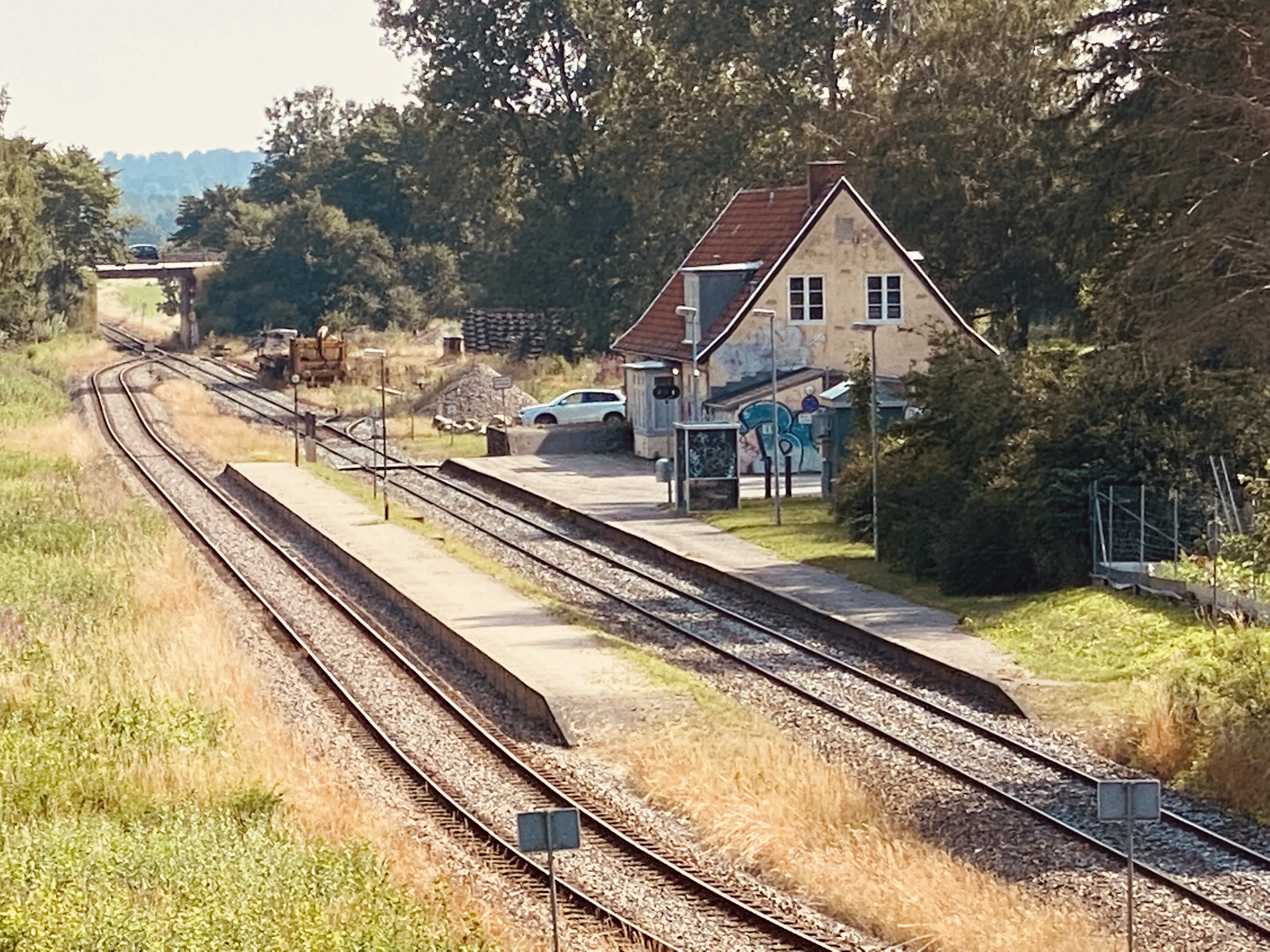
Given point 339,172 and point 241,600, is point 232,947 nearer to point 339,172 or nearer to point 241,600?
point 241,600

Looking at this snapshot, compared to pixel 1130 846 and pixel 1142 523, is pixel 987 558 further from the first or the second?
pixel 1130 846

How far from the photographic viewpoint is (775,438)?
4284 cm

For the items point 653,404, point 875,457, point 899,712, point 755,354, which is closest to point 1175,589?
point 899,712

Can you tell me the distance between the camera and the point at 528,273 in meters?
82.1

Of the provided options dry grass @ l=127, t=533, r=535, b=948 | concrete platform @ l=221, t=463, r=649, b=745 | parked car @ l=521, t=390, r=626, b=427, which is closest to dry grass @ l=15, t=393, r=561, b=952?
dry grass @ l=127, t=533, r=535, b=948

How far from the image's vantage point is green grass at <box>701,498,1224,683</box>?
2528 cm

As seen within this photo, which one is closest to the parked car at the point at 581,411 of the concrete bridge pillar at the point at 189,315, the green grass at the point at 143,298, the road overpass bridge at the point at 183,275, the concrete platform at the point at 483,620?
the concrete platform at the point at 483,620

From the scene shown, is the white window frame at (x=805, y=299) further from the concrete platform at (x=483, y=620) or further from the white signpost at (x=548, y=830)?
the white signpost at (x=548, y=830)

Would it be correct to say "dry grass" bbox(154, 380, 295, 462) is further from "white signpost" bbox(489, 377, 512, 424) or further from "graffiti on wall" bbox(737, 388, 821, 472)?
"graffiti on wall" bbox(737, 388, 821, 472)

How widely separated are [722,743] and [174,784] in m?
6.14

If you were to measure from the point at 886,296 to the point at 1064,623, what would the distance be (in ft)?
75.4

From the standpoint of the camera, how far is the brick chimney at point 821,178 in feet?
166

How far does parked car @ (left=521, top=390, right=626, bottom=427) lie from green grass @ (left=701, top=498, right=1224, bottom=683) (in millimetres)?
24126

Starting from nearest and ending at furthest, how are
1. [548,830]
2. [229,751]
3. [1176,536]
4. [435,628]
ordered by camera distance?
[548,830], [229,751], [435,628], [1176,536]
